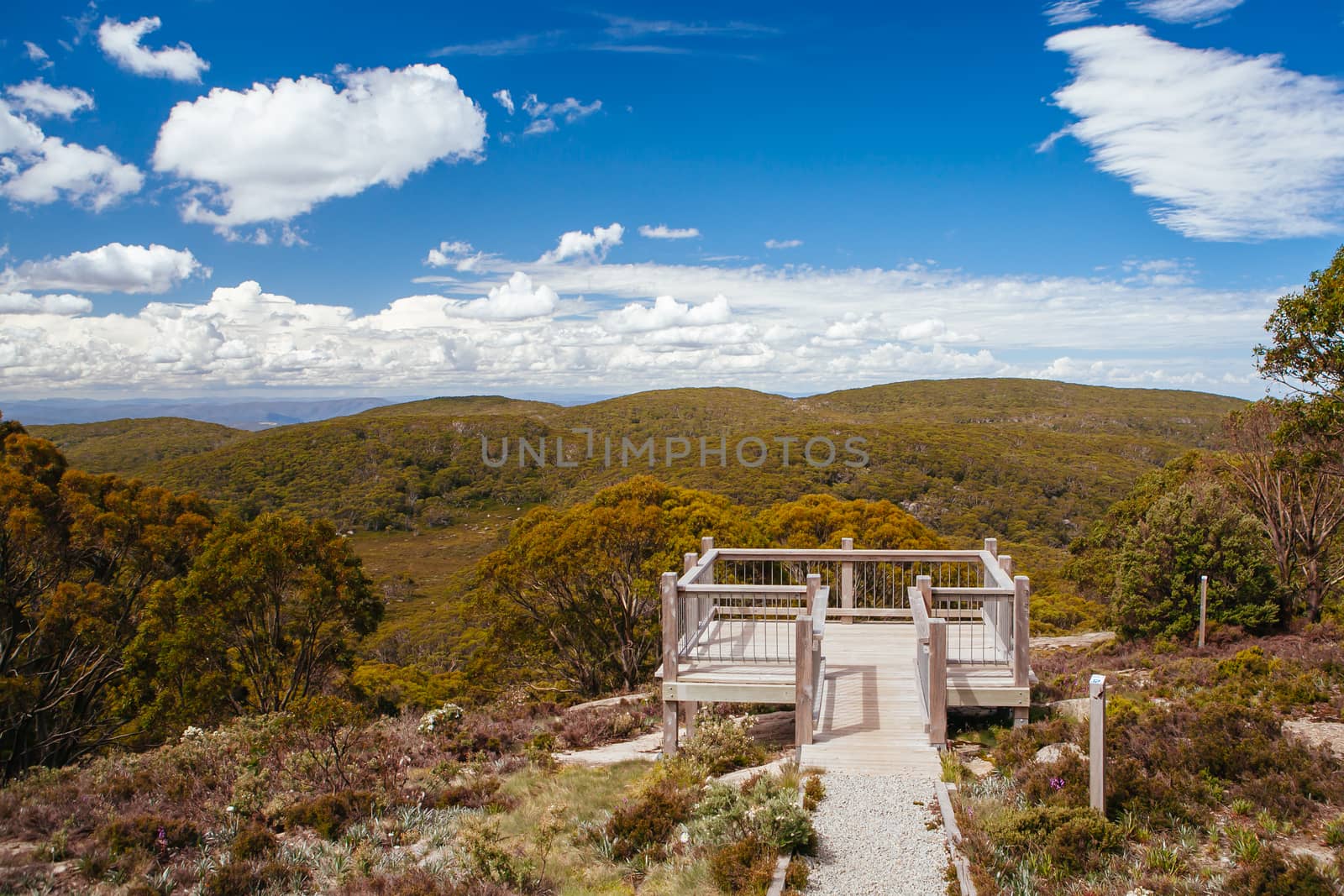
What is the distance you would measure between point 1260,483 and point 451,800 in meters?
17.4

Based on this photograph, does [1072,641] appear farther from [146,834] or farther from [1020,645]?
[146,834]

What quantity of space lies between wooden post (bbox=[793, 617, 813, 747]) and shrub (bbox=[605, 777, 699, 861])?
4.26 ft

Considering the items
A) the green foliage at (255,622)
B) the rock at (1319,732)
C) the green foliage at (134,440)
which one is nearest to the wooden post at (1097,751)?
the rock at (1319,732)

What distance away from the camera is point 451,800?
24.9 feet

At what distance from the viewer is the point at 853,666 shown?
955 centimetres

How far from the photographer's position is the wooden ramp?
6.99m

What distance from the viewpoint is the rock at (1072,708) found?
316 inches

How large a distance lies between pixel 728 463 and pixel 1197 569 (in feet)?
249

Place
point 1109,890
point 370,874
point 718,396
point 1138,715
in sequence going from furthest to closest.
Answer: point 718,396, point 1138,715, point 370,874, point 1109,890

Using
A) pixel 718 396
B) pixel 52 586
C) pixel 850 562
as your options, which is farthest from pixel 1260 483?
pixel 718 396

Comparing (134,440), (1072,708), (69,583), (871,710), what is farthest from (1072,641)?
(134,440)

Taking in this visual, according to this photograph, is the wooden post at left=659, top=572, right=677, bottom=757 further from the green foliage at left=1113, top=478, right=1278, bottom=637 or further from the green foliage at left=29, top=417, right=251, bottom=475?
the green foliage at left=29, top=417, right=251, bottom=475

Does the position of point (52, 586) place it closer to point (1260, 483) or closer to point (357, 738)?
point (357, 738)

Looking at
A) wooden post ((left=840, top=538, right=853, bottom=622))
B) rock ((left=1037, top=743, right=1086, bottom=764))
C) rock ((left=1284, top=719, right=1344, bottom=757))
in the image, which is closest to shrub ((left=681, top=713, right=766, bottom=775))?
rock ((left=1037, top=743, right=1086, bottom=764))
